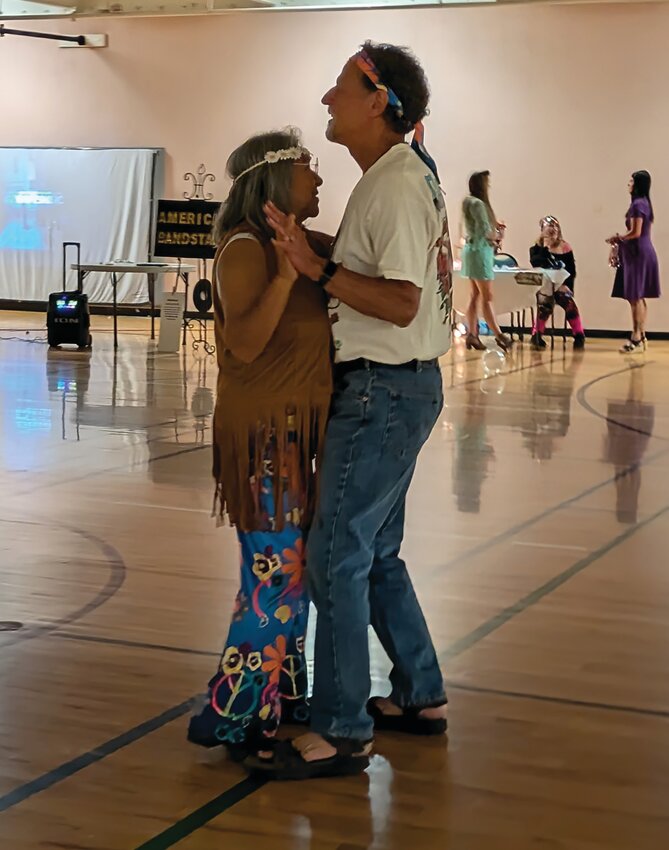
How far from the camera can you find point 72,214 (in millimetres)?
18312

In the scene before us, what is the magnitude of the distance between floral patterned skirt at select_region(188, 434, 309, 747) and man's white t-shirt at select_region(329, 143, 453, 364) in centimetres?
34

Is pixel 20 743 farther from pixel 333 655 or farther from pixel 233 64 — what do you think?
pixel 233 64

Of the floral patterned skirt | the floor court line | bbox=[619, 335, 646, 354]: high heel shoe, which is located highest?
bbox=[619, 335, 646, 354]: high heel shoe

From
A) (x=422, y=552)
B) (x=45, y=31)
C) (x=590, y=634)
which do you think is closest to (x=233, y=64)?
(x=45, y=31)

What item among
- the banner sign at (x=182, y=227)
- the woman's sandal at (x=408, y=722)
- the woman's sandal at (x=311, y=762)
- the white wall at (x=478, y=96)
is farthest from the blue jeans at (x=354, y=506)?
the white wall at (x=478, y=96)

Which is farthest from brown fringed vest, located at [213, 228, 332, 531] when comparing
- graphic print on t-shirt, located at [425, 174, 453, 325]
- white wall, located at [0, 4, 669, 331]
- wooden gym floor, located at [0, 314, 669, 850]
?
white wall, located at [0, 4, 669, 331]

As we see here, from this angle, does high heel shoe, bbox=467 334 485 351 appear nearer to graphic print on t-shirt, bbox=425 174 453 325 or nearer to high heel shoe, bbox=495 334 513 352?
high heel shoe, bbox=495 334 513 352

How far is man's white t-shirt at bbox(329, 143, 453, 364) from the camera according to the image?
2482 millimetres

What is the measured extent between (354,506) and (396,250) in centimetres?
50

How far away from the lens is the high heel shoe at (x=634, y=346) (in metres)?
14.0

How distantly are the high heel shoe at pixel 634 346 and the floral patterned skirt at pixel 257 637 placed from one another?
11744 millimetres

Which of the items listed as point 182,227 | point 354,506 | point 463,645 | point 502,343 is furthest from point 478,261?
point 354,506

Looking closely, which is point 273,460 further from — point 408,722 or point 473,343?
A: point 473,343

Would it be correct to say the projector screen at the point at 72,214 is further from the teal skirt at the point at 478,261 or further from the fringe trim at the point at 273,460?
the fringe trim at the point at 273,460
